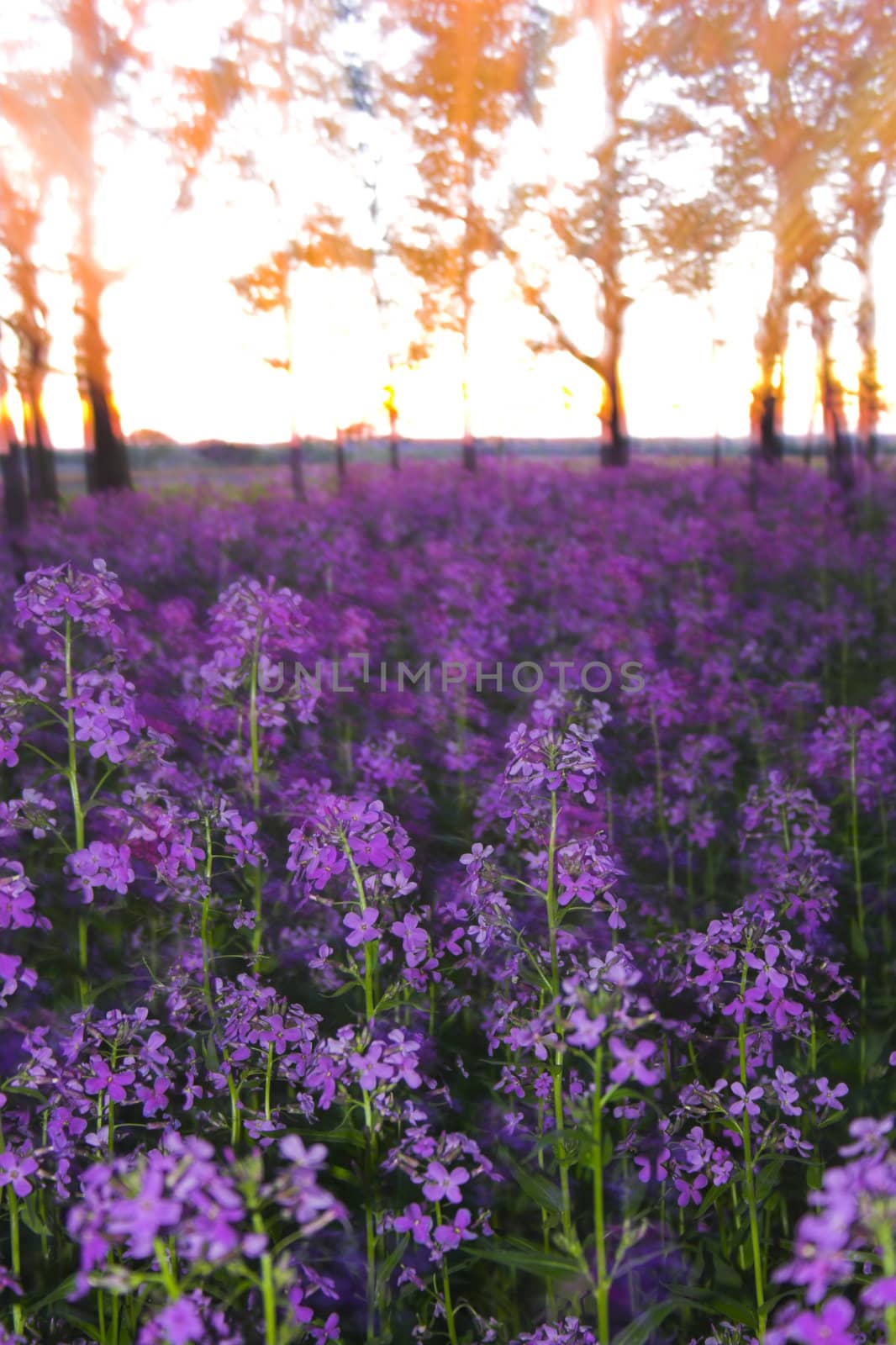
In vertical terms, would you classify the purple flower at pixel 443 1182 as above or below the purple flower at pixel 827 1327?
below

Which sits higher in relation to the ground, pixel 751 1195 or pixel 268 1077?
pixel 268 1077

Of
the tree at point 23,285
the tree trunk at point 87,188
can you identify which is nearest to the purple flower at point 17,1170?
the tree at point 23,285

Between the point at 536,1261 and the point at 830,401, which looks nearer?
the point at 536,1261

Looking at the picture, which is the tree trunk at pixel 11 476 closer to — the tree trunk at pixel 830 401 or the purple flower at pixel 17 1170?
the tree trunk at pixel 830 401

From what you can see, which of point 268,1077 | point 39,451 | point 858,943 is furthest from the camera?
point 39,451

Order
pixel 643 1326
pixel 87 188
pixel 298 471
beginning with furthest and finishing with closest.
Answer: pixel 298 471
pixel 87 188
pixel 643 1326

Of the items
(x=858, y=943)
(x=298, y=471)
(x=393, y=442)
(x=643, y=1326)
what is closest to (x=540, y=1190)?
(x=643, y=1326)

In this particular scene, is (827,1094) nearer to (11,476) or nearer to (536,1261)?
(536,1261)

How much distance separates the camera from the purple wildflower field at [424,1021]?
1.69 meters

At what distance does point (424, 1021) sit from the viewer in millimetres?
3066

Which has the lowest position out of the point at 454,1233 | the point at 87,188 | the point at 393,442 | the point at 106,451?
the point at 454,1233

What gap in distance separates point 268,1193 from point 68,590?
1830mm

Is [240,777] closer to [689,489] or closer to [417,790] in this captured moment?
[417,790]

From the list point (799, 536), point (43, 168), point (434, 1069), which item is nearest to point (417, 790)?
point (434, 1069)
